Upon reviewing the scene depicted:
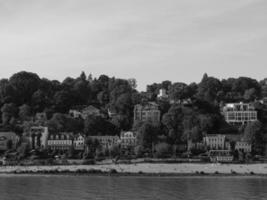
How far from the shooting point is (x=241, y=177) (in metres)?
69.9

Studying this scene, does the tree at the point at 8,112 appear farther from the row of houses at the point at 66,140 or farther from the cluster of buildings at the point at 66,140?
the row of houses at the point at 66,140

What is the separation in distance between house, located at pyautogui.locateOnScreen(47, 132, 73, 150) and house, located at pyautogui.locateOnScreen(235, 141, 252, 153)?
2568cm

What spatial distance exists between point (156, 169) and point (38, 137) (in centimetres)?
3055

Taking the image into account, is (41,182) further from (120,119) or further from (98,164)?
(120,119)

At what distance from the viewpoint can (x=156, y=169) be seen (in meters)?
79.4

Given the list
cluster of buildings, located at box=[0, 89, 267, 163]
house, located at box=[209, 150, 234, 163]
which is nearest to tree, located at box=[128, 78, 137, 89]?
cluster of buildings, located at box=[0, 89, 267, 163]

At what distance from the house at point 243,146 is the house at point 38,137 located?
1183 inches

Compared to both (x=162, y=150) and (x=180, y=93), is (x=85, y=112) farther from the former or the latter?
(x=162, y=150)

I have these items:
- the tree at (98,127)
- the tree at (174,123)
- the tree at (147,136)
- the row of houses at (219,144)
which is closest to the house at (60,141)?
the tree at (98,127)

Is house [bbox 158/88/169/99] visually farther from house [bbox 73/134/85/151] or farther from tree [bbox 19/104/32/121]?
house [bbox 73/134/85/151]

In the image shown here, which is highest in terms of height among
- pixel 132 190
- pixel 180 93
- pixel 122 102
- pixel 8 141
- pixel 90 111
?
pixel 180 93

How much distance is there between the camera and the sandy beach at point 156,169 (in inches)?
3012

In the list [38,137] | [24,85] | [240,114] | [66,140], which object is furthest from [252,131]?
[24,85]

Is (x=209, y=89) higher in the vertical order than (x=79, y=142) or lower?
higher
